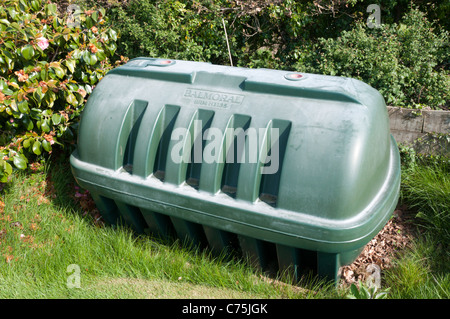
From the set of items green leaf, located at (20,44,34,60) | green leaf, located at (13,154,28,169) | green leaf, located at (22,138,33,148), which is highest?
green leaf, located at (20,44,34,60)

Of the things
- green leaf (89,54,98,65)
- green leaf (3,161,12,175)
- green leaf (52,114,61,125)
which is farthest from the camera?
green leaf (89,54,98,65)

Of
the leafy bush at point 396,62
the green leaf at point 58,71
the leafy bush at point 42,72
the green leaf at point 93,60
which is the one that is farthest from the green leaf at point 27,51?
the leafy bush at point 396,62

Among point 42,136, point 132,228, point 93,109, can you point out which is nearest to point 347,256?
point 132,228

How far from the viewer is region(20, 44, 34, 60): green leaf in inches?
133

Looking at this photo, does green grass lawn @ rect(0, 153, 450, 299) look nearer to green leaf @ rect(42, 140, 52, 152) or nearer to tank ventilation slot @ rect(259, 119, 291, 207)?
green leaf @ rect(42, 140, 52, 152)

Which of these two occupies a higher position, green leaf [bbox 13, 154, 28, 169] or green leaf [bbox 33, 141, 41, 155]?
green leaf [bbox 33, 141, 41, 155]


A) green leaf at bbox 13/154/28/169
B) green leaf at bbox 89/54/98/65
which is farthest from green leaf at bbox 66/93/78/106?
green leaf at bbox 13/154/28/169

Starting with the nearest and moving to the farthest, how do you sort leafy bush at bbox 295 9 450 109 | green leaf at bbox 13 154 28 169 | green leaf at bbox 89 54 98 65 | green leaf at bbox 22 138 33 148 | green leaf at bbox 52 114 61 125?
green leaf at bbox 13 154 28 169
green leaf at bbox 22 138 33 148
green leaf at bbox 52 114 61 125
green leaf at bbox 89 54 98 65
leafy bush at bbox 295 9 450 109

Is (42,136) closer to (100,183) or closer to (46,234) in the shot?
(46,234)

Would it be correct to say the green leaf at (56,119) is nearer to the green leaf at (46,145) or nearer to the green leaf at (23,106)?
the green leaf at (46,145)

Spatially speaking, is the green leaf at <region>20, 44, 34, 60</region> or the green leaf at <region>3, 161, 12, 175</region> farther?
the green leaf at <region>20, 44, 34, 60</region>

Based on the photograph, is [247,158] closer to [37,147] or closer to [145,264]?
[145,264]

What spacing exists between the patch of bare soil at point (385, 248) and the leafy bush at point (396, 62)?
114 cm

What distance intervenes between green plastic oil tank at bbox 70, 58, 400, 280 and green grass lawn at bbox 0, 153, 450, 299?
0.49ft
